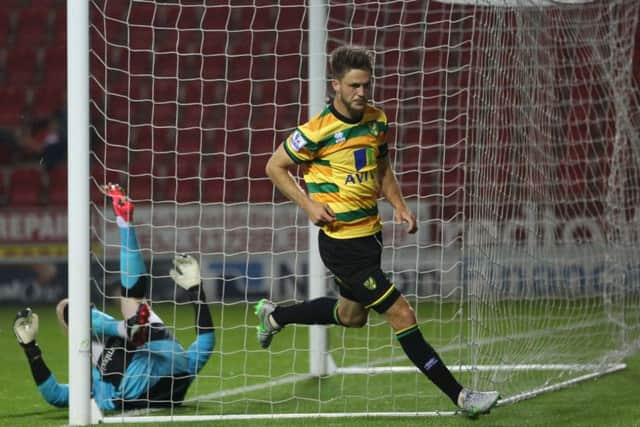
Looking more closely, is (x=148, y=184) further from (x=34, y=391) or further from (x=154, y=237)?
(x=34, y=391)

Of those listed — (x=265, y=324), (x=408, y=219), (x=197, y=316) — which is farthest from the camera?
(x=197, y=316)

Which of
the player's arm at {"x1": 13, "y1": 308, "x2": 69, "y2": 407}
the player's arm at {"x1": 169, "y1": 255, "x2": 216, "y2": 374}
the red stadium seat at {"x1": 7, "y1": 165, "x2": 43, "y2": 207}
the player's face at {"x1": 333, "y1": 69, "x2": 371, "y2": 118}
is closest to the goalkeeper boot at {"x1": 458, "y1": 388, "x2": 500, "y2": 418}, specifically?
the player's face at {"x1": 333, "y1": 69, "x2": 371, "y2": 118}

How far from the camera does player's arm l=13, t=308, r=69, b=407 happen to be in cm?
557

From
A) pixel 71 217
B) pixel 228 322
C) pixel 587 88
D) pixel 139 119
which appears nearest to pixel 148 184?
pixel 139 119

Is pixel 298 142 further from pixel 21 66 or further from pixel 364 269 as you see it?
pixel 21 66

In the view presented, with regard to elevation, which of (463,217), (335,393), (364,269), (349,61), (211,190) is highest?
(349,61)

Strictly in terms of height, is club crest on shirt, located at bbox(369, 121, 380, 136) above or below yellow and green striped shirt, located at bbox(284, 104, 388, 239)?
above

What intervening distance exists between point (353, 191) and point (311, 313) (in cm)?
79

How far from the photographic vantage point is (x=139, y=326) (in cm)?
561

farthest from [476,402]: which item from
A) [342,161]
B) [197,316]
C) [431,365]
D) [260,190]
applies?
[260,190]

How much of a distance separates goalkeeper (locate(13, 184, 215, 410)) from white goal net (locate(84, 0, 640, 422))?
0.31 ft

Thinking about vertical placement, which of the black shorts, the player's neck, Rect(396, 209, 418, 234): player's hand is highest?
the player's neck

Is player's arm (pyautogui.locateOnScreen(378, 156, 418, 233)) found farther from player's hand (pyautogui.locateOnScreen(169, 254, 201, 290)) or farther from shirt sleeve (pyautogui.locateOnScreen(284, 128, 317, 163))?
player's hand (pyautogui.locateOnScreen(169, 254, 201, 290))

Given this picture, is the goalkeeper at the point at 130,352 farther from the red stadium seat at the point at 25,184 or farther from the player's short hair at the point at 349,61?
the red stadium seat at the point at 25,184
